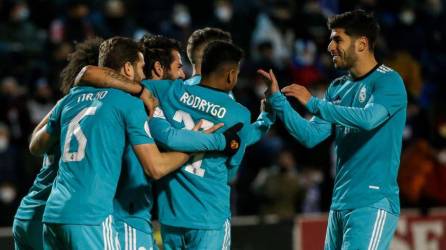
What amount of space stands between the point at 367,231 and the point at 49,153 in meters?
2.08

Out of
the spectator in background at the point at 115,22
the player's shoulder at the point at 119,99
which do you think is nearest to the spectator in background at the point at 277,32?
the spectator in background at the point at 115,22

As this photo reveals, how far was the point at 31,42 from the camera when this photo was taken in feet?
44.3

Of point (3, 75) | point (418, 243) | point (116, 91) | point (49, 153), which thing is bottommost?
point (418, 243)

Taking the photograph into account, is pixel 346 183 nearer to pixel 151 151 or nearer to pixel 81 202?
pixel 151 151

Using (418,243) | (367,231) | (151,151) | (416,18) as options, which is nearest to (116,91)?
(151,151)

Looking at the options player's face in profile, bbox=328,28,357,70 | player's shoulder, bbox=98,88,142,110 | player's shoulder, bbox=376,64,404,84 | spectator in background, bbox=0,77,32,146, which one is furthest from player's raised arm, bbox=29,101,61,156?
spectator in background, bbox=0,77,32,146

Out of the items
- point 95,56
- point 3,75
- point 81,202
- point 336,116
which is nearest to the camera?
point 81,202

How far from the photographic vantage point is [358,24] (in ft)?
21.5

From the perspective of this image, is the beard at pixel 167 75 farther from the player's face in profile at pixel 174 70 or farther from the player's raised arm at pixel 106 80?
the player's raised arm at pixel 106 80

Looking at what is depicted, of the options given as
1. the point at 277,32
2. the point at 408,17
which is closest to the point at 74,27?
the point at 277,32

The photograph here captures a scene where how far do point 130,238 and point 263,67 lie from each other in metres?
7.75

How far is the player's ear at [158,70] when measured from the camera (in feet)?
22.1

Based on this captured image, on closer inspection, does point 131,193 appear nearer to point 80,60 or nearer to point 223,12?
point 80,60

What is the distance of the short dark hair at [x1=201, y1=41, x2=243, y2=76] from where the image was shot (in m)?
6.26
